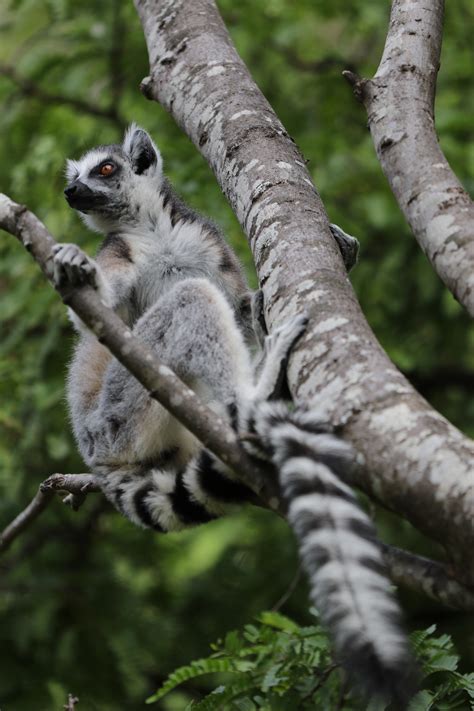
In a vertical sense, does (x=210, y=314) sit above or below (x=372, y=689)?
above

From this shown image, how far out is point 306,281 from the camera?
10.1ft

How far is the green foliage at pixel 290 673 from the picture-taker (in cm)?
302

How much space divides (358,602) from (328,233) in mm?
1628

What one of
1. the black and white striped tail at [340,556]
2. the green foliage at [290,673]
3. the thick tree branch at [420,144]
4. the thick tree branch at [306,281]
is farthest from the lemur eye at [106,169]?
the black and white striped tail at [340,556]

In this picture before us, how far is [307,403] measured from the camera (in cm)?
265

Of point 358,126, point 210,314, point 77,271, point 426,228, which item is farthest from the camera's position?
point 358,126

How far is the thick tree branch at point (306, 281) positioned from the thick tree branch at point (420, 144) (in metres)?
0.31

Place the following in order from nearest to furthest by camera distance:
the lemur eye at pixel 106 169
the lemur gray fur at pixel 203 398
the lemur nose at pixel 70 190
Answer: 1. the lemur gray fur at pixel 203 398
2. the lemur nose at pixel 70 190
3. the lemur eye at pixel 106 169

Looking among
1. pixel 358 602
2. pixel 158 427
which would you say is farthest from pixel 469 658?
pixel 358 602

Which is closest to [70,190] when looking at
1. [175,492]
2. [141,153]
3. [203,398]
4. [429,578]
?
[141,153]

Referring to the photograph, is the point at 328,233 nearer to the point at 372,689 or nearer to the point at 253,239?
the point at 253,239

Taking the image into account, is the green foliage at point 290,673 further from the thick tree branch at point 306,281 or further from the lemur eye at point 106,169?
the lemur eye at point 106,169

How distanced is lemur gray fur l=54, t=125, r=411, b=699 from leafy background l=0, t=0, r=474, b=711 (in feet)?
3.43

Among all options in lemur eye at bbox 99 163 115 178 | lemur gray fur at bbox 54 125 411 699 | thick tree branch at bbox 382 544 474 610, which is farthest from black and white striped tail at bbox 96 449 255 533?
lemur eye at bbox 99 163 115 178
